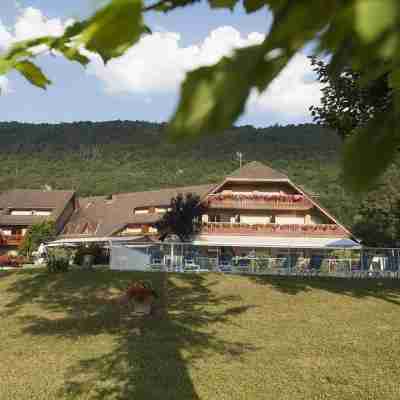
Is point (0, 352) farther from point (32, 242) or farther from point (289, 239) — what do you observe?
point (32, 242)

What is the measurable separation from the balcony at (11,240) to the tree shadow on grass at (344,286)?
33847 mm

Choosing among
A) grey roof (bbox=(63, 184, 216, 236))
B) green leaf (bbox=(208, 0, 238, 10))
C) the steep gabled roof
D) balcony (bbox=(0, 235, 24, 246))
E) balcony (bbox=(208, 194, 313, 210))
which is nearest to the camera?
green leaf (bbox=(208, 0, 238, 10))

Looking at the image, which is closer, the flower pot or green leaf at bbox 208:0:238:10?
green leaf at bbox 208:0:238:10

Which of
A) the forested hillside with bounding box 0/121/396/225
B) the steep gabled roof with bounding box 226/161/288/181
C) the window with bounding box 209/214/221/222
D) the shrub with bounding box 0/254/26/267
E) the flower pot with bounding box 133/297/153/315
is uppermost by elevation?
the forested hillside with bounding box 0/121/396/225

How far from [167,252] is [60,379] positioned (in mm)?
22826

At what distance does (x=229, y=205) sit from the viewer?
1438 inches

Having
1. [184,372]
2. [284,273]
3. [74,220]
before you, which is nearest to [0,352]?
[184,372]

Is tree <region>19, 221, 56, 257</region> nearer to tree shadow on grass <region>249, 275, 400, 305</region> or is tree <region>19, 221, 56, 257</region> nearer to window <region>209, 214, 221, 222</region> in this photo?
window <region>209, 214, 221, 222</region>

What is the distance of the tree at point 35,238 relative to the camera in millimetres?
44531

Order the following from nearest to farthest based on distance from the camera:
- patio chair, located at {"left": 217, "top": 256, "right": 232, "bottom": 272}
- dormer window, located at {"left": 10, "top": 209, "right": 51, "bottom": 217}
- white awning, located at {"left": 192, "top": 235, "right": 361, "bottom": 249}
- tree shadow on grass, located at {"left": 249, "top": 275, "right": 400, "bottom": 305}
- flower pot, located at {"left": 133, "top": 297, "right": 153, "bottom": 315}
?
1. flower pot, located at {"left": 133, "top": 297, "right": 153, "bottom": 315}
2. tree shadow on grass, located at {"left": 249, "top": 275, "right": 400, "bottom": 305}
3. patio chair, located at {"left": 217, "top": 256, "right": 232, "bottom": 272}
4. white awning, located at {"left": 192, "top": 235, "right": 361, "bottom": 249}
5. dormer window, located at {"left": 10, "top": 209, "right": 51, "bottom": 217}

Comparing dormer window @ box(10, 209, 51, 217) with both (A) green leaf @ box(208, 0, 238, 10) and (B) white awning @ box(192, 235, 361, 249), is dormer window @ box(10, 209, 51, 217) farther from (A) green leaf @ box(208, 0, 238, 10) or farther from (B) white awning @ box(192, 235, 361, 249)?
(A) green leaf @ box(208, 0, 238, 10)

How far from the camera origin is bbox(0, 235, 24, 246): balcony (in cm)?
4909

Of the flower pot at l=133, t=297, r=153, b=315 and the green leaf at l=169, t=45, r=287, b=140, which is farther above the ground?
the green leaf at l=169, t=45, r=287, b=140

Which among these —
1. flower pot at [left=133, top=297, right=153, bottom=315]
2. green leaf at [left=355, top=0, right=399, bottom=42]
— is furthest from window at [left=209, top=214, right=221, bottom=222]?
green leaf at [left=355, top=0, right=399, bottom=42]
